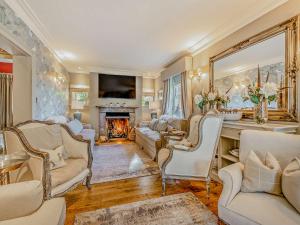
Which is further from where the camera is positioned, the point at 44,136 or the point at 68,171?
the point at 44,136

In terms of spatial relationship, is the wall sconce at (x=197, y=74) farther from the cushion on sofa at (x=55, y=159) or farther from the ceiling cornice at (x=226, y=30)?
the cushion on sofa at (x=55, y=159)

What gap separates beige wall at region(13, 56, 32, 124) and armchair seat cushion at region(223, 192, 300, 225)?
Answer: 326 centimetres

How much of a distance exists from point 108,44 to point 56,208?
3452 millimetres

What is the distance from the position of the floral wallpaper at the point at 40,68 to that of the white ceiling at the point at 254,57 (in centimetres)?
345

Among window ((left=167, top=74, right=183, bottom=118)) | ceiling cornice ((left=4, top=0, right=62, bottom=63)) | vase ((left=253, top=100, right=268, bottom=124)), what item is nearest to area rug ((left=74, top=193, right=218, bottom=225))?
vase ((left=253, top=100, right=268, bottom=124))

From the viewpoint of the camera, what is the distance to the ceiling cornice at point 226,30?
86.6 inches

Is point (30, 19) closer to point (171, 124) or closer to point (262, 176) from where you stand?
point (171, 124)

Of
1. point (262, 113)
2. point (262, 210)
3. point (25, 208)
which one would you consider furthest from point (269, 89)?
point (25, 208)

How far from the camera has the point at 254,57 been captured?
97.6 inches

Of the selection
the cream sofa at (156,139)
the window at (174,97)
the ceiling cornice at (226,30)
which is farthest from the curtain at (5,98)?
the ceiling cornice at (226,30)

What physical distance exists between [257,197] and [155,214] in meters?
1.04

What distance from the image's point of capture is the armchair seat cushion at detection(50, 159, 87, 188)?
173 cm

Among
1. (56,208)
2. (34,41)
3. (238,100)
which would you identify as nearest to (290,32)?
(238,100)

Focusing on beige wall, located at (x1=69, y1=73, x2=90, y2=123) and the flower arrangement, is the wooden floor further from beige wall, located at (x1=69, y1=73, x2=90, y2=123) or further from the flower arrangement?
beige wall, located at (x1=69, y1=73, x2=90, y2=123)
